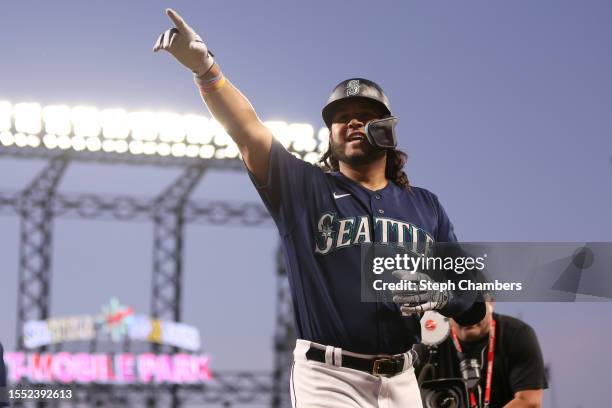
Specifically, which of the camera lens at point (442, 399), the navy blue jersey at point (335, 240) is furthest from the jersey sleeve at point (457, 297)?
the camera lens at point (442, 399)

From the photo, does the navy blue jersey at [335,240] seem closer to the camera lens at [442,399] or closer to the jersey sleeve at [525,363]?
the camera lens at [442,399]

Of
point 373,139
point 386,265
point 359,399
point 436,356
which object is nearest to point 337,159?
point 373,139

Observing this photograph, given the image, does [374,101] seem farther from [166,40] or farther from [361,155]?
[166,40]

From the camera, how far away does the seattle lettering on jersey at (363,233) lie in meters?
3.56

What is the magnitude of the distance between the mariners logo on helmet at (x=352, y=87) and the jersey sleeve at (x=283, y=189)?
396 mm

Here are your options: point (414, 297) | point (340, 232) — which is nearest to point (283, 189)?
point (340, 232)

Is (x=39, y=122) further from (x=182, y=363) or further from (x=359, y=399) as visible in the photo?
(x=359, y=399)

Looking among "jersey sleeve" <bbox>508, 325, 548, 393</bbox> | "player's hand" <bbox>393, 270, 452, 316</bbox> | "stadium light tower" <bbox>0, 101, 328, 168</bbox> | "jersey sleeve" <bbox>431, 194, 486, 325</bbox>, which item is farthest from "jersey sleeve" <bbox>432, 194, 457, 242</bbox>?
"stadium light tower" <bbox>0, 101, 328, 168</bbox>

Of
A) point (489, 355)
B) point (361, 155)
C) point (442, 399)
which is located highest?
point (361, 155)

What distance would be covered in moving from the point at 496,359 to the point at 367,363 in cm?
311

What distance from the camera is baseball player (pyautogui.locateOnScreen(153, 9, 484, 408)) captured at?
3473 mm

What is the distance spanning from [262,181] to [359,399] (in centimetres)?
96

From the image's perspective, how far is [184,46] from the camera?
3.37 metres

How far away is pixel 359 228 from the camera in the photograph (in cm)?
359
